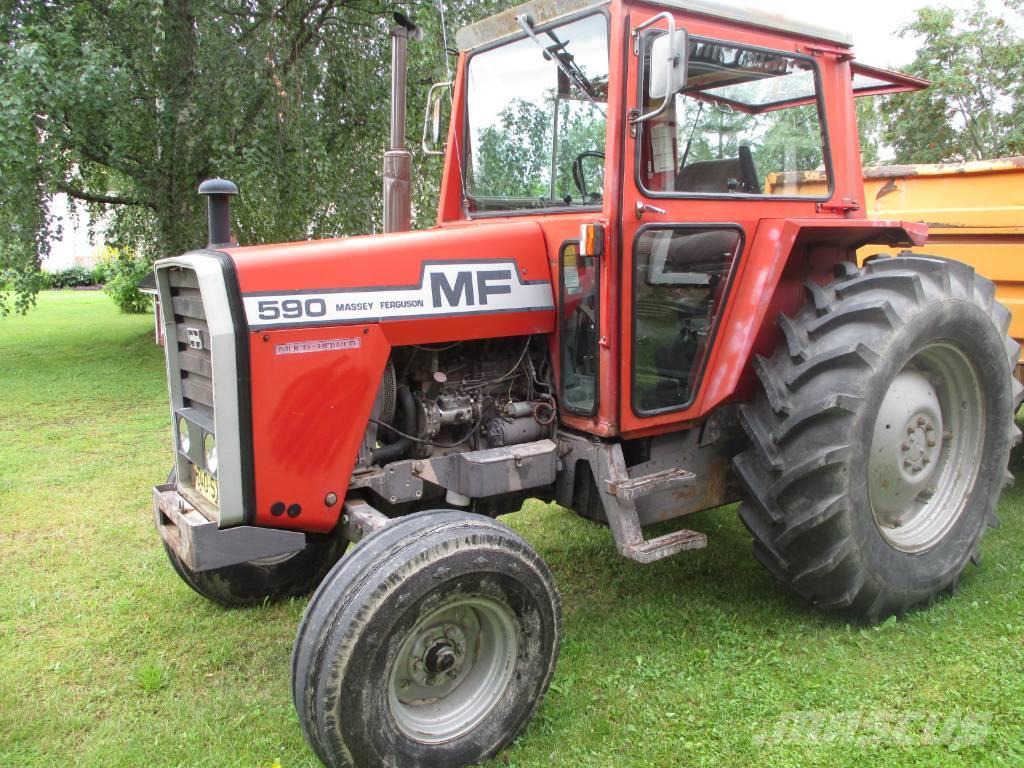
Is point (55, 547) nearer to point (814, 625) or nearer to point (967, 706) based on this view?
point (814, 625)

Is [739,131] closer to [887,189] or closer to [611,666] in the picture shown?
[611,666]

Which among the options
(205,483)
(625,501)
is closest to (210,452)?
(205,483)

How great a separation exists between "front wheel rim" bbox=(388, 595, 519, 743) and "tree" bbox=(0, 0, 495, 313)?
18.9 feet

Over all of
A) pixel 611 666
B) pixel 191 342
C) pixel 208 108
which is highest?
pixel 208 108

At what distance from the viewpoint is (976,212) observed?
4922mm

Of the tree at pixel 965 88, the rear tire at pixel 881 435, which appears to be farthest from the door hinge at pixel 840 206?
the tree at pixel 965 88

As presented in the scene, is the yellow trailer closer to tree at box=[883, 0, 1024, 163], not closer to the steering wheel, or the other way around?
the steering wheel

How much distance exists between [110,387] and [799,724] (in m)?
8.87

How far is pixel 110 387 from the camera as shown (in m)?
9.59

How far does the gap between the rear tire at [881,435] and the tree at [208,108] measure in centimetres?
522

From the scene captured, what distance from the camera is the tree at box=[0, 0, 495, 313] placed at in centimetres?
827

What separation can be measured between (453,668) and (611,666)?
2.67 feet

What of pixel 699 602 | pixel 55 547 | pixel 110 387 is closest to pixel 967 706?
pixel 699 602

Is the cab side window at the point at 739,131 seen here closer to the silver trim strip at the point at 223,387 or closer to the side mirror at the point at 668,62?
the side mirror at the point at 668,62
